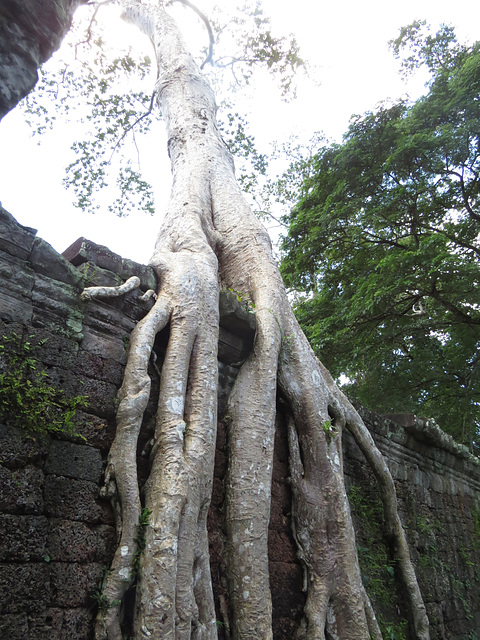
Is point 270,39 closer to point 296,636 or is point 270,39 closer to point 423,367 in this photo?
point 423,367

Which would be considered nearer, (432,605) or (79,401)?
(79,401)

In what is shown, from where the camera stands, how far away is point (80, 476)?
2.00 m

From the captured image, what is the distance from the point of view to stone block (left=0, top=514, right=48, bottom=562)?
5.44 ft

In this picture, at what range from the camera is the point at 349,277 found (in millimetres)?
6938

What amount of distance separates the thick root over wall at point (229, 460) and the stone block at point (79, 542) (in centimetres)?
8

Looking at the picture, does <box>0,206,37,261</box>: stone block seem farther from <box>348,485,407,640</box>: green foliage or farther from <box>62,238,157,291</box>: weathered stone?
<box>348,485,407,640</box>: green foliage

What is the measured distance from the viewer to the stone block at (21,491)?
1716 mm

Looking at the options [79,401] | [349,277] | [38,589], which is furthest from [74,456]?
[349,277]

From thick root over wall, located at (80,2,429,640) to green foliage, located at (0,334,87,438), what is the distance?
26cm

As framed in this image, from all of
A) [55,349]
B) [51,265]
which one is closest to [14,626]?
[55,349]

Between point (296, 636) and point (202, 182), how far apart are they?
3.37 m

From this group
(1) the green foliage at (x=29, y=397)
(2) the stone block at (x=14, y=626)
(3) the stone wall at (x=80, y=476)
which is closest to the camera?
(2) the stone block at (x=14, y=626)

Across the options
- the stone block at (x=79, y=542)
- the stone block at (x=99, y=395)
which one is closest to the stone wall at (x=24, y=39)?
the stone block at (x=99, y=395)

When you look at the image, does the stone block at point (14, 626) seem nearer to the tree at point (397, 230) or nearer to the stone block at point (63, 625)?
the stone block at point (63, 625)
